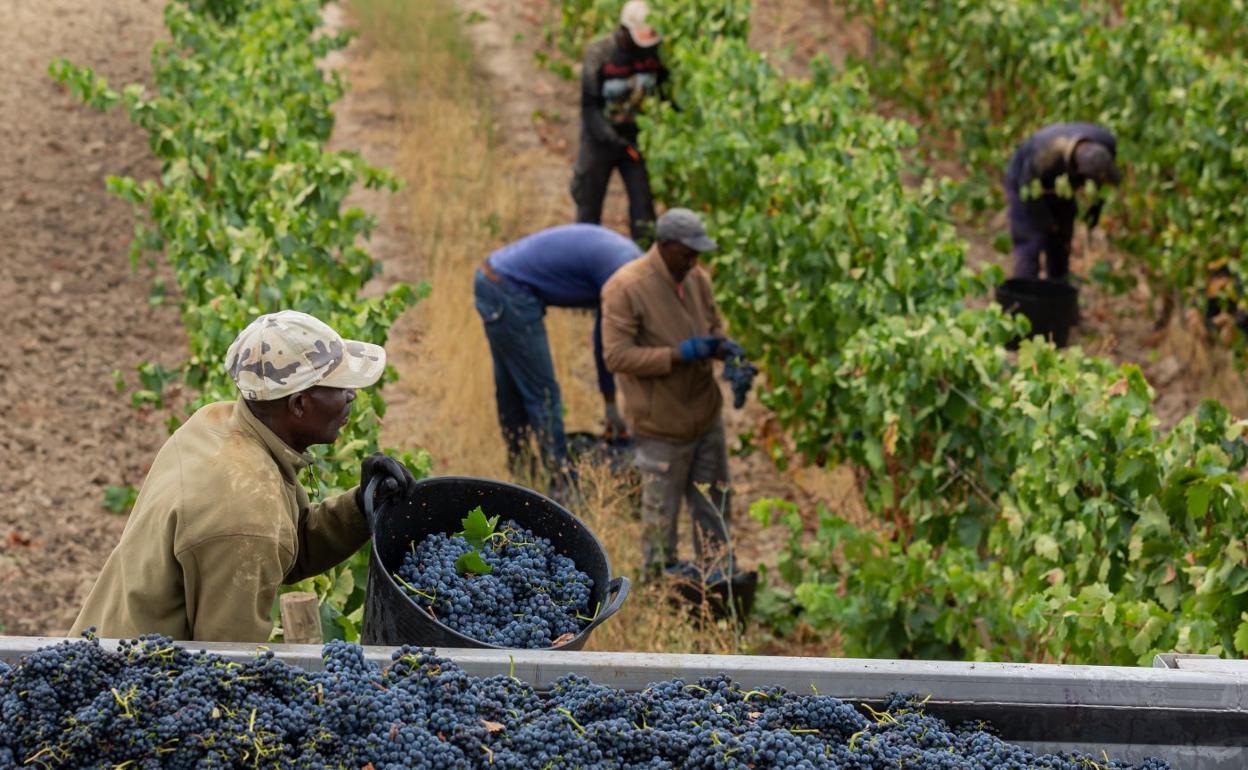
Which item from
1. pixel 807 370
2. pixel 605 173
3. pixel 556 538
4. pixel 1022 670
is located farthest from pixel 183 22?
pixel 1022 670

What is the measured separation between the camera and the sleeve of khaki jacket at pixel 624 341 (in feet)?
21.4

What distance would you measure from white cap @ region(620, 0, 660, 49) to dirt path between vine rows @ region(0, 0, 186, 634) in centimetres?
355

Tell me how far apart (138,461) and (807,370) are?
11.4 feet

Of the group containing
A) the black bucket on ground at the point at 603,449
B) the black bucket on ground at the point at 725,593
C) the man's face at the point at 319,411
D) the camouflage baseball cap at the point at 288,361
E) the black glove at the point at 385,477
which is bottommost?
the black bucket on ground at the point at 725,593

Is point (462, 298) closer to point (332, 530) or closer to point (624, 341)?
point (624, 341)

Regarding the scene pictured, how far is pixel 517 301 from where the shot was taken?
7410 mm

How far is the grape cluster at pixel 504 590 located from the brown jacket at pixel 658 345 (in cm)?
308

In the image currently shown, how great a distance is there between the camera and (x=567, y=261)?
7355 millimetres

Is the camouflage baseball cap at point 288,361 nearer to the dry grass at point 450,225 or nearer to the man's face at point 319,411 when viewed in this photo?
the man's face at point 319,411

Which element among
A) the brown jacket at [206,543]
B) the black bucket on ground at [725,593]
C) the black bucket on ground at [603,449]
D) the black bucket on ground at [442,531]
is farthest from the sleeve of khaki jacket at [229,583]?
the black bucket on ground at [603,449]

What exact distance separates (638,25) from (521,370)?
3647 mm

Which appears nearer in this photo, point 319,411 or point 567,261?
point 319,411

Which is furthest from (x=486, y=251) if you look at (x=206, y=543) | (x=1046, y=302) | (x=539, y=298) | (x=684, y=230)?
(x=206, y=543)

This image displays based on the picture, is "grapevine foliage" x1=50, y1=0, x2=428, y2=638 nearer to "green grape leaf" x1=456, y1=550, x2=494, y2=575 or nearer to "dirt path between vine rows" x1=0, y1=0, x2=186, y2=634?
"green grape leaf" x1=456, y1=550, x2=494, y2=575
